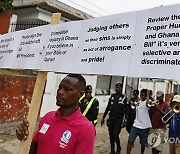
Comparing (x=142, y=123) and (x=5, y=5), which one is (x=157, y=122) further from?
(x=5, y=5)

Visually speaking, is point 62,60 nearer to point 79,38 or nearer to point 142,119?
point 79,38

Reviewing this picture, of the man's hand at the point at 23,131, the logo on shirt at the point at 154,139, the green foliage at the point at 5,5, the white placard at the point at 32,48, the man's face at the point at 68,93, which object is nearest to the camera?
the man's face at the point at 68,93

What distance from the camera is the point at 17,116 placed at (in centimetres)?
851

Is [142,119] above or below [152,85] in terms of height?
below

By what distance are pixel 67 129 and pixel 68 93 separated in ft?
0.99

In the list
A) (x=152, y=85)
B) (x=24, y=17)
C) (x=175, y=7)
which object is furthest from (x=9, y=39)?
(x=152, y=85)

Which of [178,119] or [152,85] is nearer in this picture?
[178,119]

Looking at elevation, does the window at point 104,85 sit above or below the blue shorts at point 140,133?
above

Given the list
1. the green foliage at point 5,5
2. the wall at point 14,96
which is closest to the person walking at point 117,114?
the wall at point 14,96

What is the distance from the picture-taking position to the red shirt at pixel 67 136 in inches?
76.4

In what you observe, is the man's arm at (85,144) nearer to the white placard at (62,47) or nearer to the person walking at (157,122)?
the white placard at (62,47)

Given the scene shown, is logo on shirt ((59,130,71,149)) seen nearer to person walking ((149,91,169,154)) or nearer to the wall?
person walking ((149,91,169,154))

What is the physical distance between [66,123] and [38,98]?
2.54 ft

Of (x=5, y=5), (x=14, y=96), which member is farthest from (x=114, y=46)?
(x=5, y=5)
